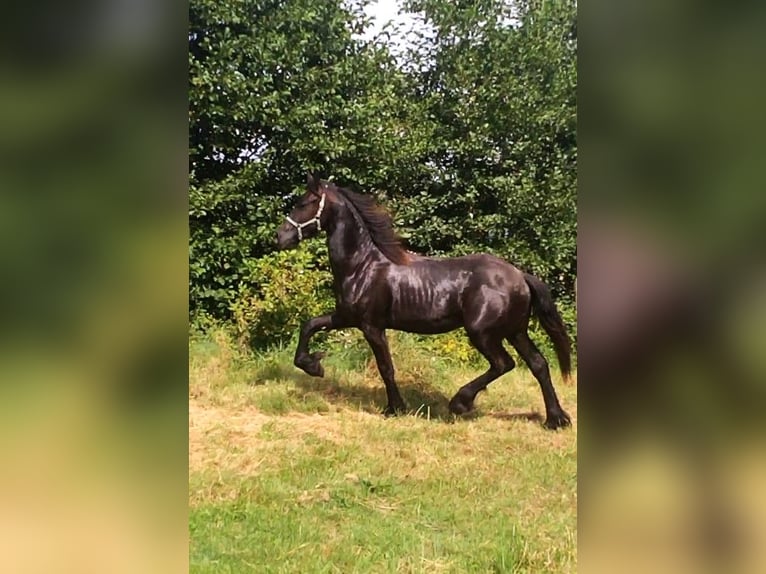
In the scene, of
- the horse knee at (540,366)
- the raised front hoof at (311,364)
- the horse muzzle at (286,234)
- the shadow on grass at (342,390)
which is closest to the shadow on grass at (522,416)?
the horse knee at (540,366)

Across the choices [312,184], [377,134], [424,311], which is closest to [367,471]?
[424,311]

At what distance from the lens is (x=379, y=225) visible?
2.50m

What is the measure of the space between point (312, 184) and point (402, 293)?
0.54 meters

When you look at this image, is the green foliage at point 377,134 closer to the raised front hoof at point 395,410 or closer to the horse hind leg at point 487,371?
the horse hind leg at point 487,371

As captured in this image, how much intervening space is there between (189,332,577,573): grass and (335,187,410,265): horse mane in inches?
12.7

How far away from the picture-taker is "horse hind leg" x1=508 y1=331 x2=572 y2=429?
2.41 metres

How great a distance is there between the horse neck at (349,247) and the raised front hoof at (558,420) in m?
0.88

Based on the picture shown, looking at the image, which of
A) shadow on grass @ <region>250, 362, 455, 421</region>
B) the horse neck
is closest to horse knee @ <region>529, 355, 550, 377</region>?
shadow on grass @ <region>250, 362, 455, 421</region>

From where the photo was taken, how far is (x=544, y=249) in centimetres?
240

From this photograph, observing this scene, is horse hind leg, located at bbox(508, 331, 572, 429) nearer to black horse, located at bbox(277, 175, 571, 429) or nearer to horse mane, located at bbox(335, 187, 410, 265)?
black horse, located at bbox(277, 175, 571, 429)

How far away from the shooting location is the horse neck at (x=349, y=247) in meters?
2.50
